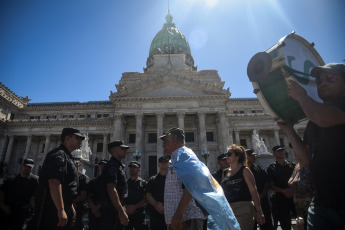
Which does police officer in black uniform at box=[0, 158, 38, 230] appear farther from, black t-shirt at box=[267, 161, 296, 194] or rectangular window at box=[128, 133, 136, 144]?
rectangular window at box=[128, 133, 136, 144]

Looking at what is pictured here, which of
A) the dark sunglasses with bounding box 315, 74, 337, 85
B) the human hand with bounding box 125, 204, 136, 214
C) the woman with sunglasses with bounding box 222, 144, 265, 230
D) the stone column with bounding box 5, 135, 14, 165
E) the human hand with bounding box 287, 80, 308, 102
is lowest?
the human hand with bounding box 125, 204, 136, 214

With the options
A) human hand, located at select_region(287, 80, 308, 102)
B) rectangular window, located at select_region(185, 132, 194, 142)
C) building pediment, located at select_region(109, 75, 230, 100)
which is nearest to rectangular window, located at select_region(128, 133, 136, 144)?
building pediment, located at select_region(109, 75, 230, 100)

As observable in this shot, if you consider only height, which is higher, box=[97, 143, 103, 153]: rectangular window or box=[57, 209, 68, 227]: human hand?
box=[97, 143, 103, 153]: rectangular window

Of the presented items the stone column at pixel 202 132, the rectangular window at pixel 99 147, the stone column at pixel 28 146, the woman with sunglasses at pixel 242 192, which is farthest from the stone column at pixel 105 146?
the woman with sunglasses at pixel 242 192

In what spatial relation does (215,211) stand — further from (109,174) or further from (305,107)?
(109,174)

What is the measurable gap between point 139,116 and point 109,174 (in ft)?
80.5

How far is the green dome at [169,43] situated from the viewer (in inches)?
1788

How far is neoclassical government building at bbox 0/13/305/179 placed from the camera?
28.8 m

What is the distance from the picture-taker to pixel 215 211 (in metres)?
2.85

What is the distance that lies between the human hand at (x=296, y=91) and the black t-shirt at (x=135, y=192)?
527 centimetres

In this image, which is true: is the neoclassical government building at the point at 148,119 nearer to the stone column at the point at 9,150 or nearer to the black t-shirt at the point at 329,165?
the stone column at the point at 9,150

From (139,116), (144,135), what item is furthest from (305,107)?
(144,135)

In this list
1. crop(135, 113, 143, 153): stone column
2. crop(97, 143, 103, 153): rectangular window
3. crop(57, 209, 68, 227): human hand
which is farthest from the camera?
crop(97, 143, 103, 153): rectangular window

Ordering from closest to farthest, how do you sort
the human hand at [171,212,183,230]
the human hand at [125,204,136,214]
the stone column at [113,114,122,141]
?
the human hand at [171,212,183,230], the human hand at [125,204,136,214], the stone column at [113,114,122,141]
